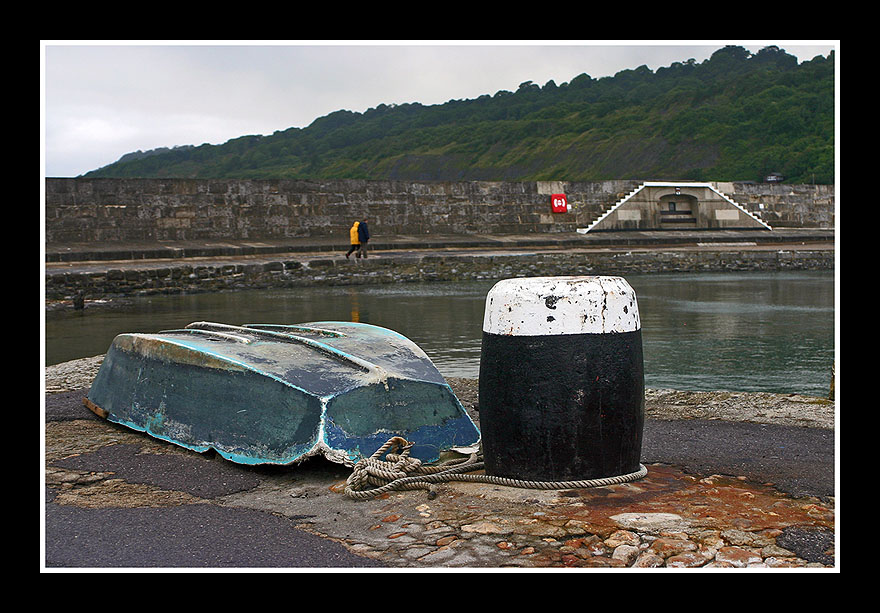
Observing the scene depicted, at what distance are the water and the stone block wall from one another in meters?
6.56

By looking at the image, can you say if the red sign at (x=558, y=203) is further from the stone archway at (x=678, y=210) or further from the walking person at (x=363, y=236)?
the walking person at (x=363, y=236)

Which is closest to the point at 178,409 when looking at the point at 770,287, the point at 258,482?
the point at 258,482

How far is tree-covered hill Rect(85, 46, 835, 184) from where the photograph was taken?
53.1 meters

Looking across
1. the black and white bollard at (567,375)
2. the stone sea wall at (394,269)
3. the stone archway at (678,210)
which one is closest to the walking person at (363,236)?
the stone sea wall at (394,269)

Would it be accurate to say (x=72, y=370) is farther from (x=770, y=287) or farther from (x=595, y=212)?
(x=595, y=212)

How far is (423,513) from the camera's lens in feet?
9.82

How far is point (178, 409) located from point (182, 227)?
1774 cm

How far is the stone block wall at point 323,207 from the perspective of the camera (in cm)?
2000

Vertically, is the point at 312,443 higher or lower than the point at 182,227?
lower

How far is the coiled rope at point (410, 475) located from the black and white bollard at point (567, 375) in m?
0.04

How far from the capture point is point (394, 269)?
56.6 feet

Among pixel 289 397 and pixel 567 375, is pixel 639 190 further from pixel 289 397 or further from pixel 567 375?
pixel 567 375

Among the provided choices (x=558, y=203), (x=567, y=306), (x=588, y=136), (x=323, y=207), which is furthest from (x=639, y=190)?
(x=588, y=136)

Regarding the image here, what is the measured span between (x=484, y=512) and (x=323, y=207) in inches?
799
